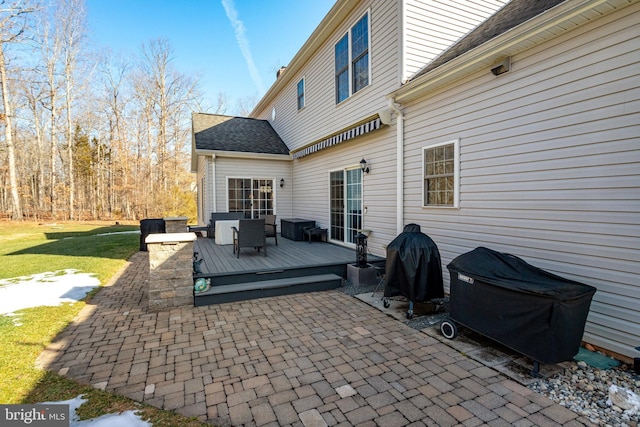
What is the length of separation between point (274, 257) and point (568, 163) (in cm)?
499

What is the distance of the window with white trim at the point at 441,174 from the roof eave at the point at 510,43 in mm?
976

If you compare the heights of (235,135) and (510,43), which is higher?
(235,135)

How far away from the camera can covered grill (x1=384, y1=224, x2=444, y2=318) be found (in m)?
3.85

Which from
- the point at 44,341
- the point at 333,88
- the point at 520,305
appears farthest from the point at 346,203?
the point at 44,341

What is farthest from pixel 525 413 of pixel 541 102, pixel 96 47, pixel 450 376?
pixel 96 47

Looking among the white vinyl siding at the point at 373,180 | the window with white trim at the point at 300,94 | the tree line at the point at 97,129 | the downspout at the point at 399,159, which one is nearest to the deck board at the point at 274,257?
the white vinyl siding at the point at 373,180

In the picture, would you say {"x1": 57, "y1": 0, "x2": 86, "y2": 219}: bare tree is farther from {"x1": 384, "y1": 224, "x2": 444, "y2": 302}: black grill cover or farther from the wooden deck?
{"x1": 384, "y1": 224, "x2": 444, "y2": 302}: black grill cover

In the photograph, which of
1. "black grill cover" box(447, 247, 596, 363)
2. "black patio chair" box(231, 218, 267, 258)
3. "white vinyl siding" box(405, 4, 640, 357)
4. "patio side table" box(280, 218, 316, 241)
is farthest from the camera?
"patio side table" box(280, 218, 316, 241)

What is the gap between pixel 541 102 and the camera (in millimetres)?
3553

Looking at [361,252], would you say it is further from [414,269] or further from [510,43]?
[510,43]

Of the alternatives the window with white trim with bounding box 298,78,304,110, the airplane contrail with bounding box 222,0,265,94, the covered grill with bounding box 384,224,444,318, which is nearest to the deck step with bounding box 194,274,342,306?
the covered grill with bounding box 384,224,444,318

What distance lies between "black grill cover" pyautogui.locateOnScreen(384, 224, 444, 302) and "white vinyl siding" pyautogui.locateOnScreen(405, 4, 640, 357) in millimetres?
962

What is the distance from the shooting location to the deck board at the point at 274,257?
550 cm

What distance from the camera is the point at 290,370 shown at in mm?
2797
